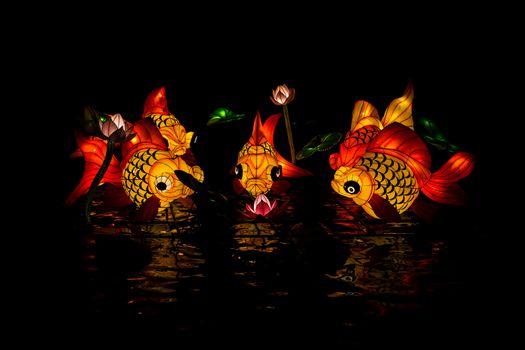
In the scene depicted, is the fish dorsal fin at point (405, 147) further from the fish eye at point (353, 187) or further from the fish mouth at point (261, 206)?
the fish mouth at point (261, 206)

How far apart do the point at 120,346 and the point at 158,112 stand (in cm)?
223

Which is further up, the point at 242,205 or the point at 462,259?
the point at 242,205

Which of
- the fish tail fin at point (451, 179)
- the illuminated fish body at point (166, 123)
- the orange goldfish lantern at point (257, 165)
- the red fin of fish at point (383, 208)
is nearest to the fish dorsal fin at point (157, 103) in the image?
the illuminated fish body at point (166, 123)

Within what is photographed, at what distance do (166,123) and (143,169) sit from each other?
30.6 inches

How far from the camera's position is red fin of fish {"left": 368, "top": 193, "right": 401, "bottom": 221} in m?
2.66

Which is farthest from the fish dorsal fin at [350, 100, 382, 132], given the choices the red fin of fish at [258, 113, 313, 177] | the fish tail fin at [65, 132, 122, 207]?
the fish tail fin at [65, 132, 122, 207]

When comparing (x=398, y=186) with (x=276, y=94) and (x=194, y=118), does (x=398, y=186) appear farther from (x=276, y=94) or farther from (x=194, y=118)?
(x=194, y=118)

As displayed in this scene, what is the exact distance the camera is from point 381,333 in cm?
157

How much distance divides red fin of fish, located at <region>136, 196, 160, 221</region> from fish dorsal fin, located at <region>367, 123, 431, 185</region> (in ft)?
3.69

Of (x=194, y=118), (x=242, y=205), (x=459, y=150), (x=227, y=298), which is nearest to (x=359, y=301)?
(x=227, y=298)

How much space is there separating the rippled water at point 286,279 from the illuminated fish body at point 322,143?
0.70m

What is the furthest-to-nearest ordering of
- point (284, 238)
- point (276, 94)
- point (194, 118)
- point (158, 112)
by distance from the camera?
point (194, 118) < point (276, 94) < point (158, 112) < point (284, 238)

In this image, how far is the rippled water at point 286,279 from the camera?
1615 mm

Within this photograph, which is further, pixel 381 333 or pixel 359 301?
pixel 359 301
